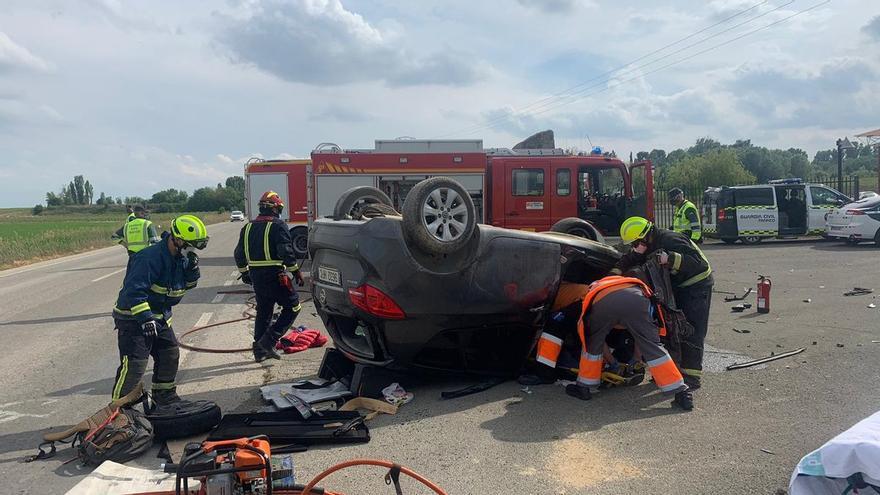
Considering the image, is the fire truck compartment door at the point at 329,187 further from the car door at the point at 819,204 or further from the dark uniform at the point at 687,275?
the car door at the point at 819,204

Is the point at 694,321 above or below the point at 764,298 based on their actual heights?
above

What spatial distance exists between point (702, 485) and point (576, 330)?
6.88 ft

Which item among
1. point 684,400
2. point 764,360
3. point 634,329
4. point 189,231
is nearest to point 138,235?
point 189,231

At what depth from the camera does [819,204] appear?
67.0ft

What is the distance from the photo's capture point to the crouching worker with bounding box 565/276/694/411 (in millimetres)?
4949

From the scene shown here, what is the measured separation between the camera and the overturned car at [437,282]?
4910 mm

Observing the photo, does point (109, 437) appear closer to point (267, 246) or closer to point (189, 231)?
point (189, 231)

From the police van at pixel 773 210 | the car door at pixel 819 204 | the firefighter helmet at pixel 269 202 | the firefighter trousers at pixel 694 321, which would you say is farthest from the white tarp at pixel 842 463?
the car door at pixel 819 204

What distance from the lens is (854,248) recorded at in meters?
17.7

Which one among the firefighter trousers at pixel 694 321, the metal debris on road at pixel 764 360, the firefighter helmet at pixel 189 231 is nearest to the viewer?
the firefighter helmet at pixel 189 231

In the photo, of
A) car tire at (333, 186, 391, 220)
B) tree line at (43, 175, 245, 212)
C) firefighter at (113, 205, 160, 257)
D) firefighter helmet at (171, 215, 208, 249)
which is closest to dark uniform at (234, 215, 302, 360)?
car tire at (333, 186, 391, 220)

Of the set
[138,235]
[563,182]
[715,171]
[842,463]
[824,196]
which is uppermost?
[715,171]

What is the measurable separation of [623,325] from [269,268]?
400 cm

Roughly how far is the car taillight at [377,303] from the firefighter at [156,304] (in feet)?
4.89
